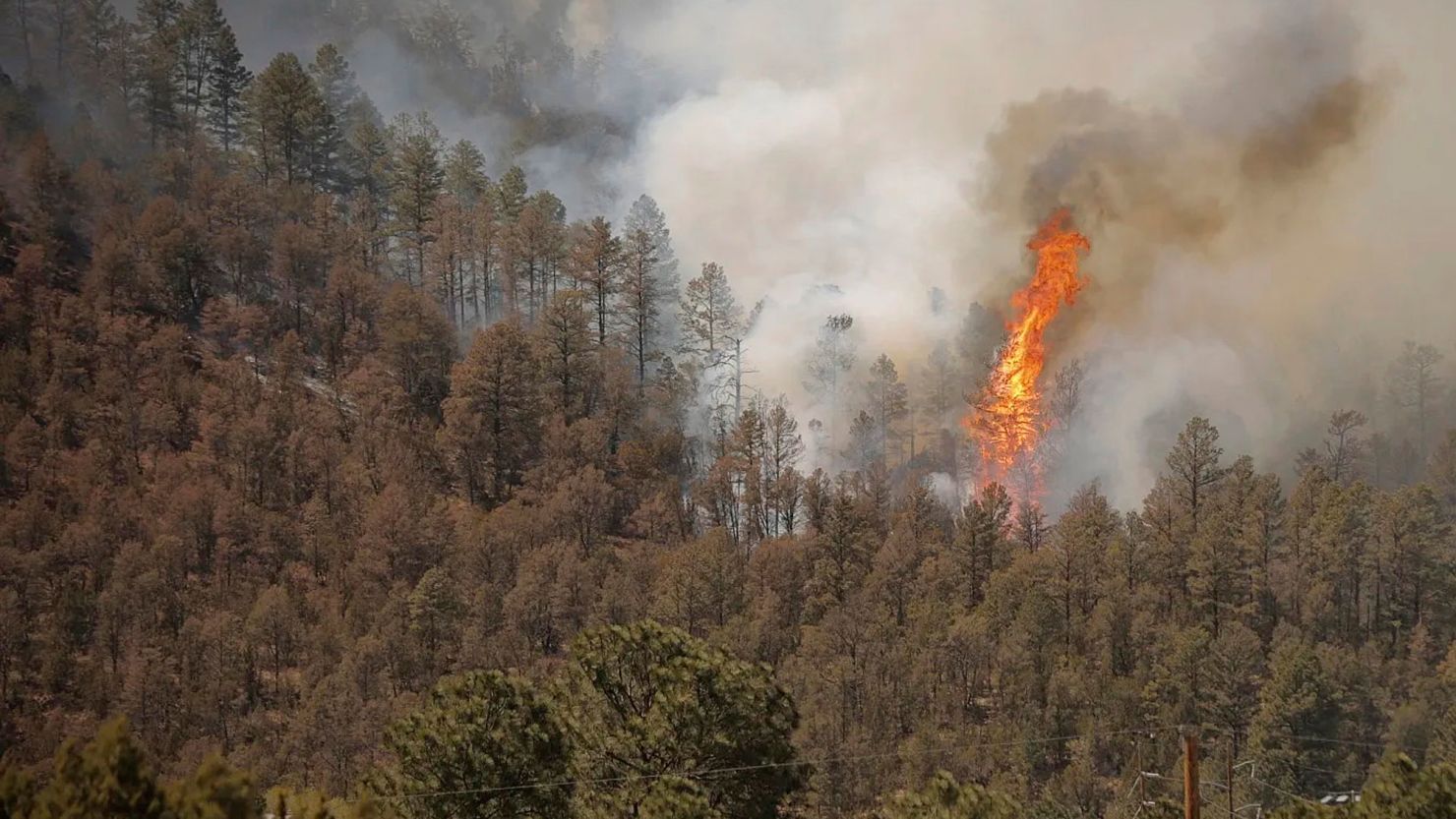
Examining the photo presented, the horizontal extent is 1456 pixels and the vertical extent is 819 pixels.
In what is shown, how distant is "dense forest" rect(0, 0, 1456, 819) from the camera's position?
3772 cm

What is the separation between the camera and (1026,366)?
90.6 meters

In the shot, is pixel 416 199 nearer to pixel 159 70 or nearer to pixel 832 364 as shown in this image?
pixel 159 70

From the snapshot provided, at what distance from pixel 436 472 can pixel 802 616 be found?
1026 inches

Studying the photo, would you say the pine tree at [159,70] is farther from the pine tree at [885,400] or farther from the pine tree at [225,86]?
the pine tree at [885,400]

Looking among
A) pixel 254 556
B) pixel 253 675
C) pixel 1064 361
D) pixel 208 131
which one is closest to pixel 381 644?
pixel 253 675

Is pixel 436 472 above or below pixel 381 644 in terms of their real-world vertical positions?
above

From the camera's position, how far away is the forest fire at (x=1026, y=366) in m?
87.1

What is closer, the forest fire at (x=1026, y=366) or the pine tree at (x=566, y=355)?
the pine tree at (x=566, y=355)

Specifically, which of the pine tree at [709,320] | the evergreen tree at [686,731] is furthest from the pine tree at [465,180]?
the evergreen tree at [686,731]

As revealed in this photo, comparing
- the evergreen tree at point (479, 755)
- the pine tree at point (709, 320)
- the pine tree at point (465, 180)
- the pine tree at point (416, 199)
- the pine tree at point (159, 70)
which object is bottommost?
the evergreen tree at point (479, 755)

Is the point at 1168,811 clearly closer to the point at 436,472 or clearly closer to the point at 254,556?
the point at 254,556

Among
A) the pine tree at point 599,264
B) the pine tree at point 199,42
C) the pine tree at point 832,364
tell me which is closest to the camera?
the pine tree at point 599,264

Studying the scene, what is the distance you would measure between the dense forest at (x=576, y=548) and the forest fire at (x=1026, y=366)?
213 centimetres

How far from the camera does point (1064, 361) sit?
90.2m
